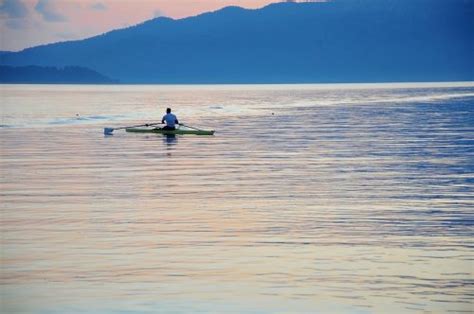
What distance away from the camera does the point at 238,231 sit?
2047 cm

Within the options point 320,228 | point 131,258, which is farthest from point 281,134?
point 131,258

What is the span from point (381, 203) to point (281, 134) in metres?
28.4

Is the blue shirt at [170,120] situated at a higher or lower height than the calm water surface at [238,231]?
higher

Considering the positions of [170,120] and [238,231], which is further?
[170,120]

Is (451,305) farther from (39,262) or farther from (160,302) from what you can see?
(39,262)

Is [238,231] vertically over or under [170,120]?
under

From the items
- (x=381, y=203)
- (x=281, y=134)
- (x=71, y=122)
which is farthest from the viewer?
(x=71, y=122)

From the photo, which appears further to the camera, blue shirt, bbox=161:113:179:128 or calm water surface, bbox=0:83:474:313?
blue shirt, bbox=161:113:179:128

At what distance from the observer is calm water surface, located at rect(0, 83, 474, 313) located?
49.9 feet

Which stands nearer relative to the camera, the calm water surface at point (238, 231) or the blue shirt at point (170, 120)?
the calm water surface at point (238, 231)

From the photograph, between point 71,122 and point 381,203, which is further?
point 71,122

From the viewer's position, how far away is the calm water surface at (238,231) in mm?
15219

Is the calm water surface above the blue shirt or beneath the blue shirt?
beneath

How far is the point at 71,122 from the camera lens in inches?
2744
